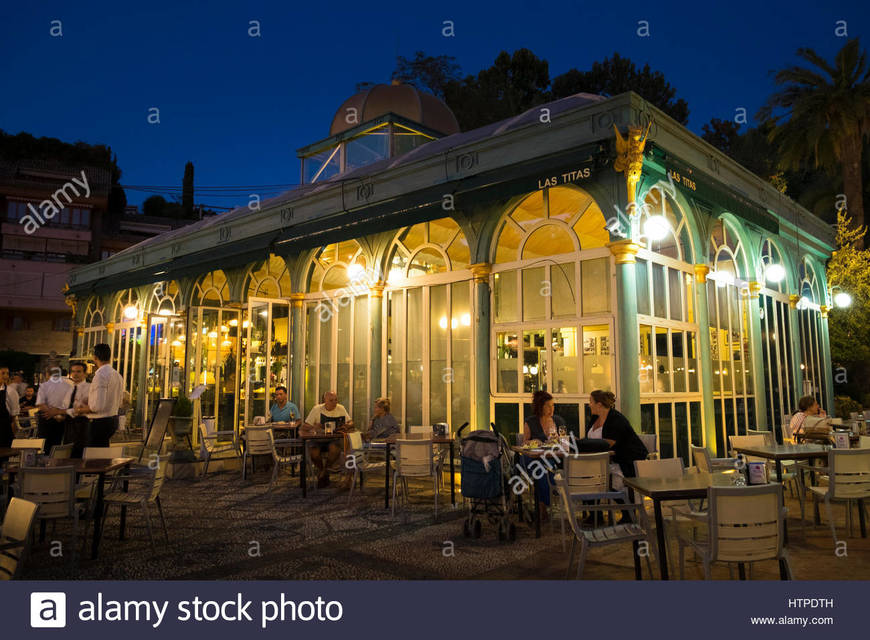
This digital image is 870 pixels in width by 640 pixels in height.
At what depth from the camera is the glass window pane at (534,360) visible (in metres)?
9.14

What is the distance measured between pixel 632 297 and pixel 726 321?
3.59 meters

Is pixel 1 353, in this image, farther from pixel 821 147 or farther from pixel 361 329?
pixel 821 147

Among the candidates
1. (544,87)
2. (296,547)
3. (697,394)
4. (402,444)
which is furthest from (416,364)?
(544,87)

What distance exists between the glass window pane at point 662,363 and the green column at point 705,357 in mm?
877

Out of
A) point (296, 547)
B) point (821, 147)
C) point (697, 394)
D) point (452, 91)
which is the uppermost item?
point (452, 91)

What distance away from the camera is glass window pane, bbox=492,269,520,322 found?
963cm

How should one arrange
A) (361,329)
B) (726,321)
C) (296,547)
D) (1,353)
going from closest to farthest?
(296,547), (726,321), (361,329), (1,353)

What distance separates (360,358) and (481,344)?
310 cm

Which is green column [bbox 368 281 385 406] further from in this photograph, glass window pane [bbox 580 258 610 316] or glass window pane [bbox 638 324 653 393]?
glass window pane [bbox 638 324 653 393]

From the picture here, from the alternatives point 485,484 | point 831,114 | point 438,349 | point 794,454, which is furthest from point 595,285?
point 831,114

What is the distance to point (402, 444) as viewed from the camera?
282 inches

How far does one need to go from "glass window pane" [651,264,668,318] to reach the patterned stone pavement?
302 cm

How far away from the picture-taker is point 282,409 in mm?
10766

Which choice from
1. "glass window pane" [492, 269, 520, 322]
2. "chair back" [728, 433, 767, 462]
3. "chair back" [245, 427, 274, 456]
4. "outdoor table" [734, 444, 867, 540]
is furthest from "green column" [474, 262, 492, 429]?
"outdoor table" [734, 444, 867, 540]
